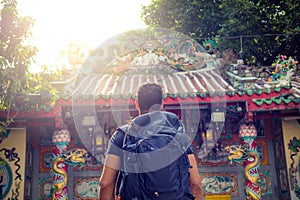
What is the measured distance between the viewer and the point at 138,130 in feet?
7.79

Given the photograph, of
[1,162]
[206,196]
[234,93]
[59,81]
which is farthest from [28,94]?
[206,196]

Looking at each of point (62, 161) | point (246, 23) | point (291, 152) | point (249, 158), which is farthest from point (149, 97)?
point (246, 23)

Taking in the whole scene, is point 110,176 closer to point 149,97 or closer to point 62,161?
point 149,97

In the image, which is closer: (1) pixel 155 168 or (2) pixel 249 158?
(1) pixel 155 168

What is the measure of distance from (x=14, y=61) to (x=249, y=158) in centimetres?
454

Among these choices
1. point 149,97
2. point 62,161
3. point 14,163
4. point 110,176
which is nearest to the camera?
point 110,176

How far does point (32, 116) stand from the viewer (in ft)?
22.6

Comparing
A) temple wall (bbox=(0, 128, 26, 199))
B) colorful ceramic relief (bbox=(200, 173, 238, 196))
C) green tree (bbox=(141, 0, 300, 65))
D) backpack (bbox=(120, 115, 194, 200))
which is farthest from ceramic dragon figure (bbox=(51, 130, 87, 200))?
green tree (bbox=(141, 0, 300, 65))

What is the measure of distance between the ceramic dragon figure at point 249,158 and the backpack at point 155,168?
5247 mm

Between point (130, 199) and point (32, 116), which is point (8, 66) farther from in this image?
point (130, 199)

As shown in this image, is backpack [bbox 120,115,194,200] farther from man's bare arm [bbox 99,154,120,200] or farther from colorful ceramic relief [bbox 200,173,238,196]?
colorful ceramic relief [bbox 200,173,238,196]

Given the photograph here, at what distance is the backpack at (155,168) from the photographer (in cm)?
219

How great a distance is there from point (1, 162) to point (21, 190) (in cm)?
66

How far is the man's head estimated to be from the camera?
2.48 meters
